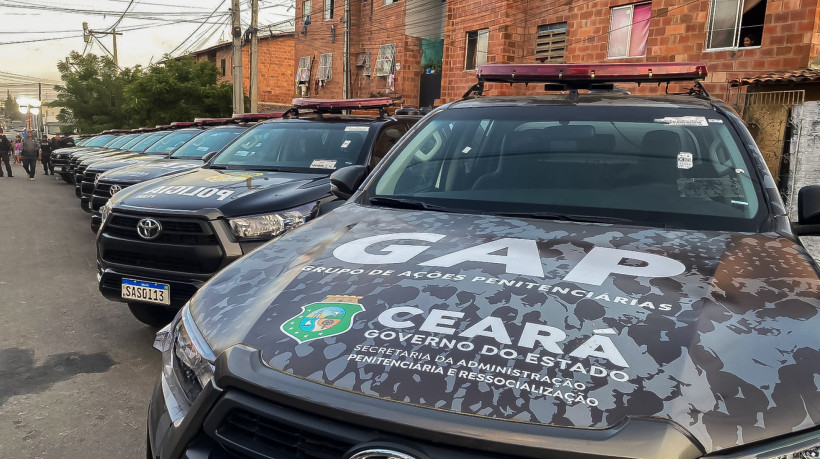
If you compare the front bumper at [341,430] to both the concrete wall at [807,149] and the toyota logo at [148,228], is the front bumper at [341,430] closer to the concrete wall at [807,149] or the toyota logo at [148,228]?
the toyota logo at [148,228]

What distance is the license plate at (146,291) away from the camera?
3969mm

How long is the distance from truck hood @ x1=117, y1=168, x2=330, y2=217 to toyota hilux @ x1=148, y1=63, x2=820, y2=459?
1.83 meters

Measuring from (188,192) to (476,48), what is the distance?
15.5 m

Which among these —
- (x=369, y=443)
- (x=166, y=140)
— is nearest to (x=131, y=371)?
(x=369, y=443)

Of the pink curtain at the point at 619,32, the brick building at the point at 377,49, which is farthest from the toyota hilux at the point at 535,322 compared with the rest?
the brick building at the point at 377,49

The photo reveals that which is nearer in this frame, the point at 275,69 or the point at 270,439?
the point at 270,439

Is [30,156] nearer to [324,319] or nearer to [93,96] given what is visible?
[93,96]

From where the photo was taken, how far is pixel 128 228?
13.9ft

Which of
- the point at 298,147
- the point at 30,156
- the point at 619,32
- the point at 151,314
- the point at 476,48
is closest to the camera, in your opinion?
the point at 151,314

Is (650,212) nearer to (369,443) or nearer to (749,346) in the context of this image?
(749,346)

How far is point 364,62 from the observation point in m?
24.6

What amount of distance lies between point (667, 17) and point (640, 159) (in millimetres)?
12634

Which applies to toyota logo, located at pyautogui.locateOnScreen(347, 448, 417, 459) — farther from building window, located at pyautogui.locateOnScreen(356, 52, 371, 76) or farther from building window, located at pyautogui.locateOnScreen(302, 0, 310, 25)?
building window, located at pyautogui.locateOnScreen(302, 0, 310, 25)

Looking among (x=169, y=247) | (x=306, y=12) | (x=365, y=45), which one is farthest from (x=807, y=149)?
(x=306, y=12)
